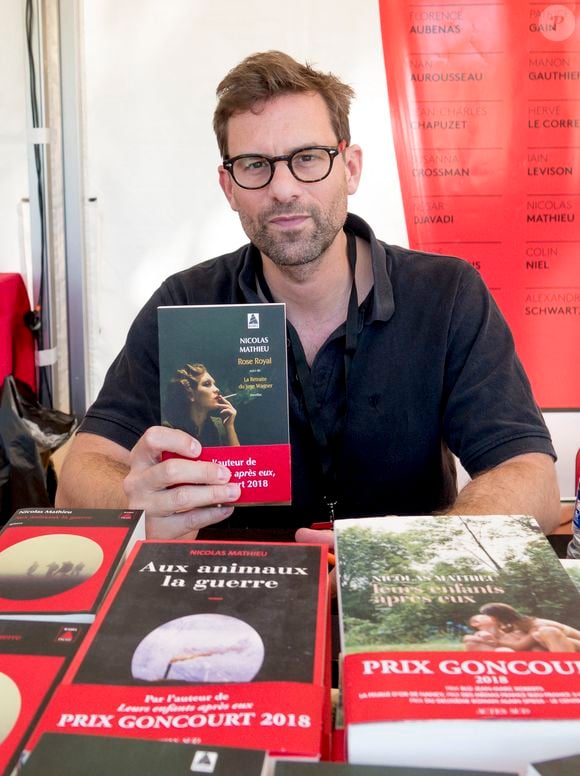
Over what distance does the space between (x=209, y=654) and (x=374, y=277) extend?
1231 mm

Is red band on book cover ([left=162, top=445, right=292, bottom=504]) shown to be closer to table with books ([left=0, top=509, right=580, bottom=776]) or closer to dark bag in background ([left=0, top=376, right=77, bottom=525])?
table with books ([left=0, top=509, right=580, bottom=776])

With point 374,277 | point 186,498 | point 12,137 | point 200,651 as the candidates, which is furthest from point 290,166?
point 12,137

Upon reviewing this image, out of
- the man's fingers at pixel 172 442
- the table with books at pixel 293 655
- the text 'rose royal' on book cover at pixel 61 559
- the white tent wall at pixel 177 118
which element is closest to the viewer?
the table with books at pixel 293 655

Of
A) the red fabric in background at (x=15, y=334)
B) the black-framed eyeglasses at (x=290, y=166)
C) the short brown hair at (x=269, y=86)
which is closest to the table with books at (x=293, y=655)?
the black-framed eyeglasses at (x=290, y=166)

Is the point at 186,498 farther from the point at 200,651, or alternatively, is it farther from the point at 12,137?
the point at 12,137

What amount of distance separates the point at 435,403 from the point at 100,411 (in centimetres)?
72

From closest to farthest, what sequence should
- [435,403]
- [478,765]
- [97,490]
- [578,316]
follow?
[478,765], [97,490], [435,403], [578,316]

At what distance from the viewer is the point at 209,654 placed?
0.57 metres

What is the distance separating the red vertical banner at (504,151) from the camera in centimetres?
260

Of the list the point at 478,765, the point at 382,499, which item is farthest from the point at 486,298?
the point at 478,765

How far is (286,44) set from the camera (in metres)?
2.60

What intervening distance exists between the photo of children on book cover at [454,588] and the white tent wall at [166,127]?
2130 mm

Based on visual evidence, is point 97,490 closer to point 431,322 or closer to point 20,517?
point 20,517

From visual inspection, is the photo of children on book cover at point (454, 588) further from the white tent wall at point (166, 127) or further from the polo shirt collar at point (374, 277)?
the white tent wall at point (166, 127)
